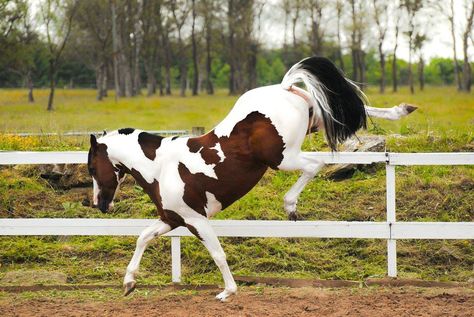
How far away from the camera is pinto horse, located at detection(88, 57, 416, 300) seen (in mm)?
5293

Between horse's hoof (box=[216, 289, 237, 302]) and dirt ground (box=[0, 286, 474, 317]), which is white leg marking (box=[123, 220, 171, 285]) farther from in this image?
horse's hoof (box=[216, 289, 237, 302])

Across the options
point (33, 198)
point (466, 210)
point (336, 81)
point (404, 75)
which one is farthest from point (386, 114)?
point (404, 75)

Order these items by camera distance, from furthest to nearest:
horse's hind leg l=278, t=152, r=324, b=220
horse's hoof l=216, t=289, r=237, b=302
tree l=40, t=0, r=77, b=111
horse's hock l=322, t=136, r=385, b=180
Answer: tree l=40, t=0, r=77, b=111 < horse's hock l=322, t=136, r=385, b=180 < horse's hoof l=216, t=289, r=237, b=302 < horse's hind leg l=278, t=152, r=324, b=220

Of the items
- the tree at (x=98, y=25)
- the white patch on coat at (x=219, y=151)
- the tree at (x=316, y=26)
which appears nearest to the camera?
the white patch on coat at (x=219, y=151)

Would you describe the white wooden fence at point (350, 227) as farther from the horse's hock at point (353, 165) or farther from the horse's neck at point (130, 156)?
the horse's hock at point (353, 165)

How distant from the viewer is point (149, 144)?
19.5 feet

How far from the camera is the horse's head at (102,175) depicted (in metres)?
5.93

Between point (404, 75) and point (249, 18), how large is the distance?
3868 cm

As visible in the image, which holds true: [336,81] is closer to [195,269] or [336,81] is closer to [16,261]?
[195,269]

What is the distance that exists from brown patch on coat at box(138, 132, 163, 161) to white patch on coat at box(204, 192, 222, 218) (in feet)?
1.98

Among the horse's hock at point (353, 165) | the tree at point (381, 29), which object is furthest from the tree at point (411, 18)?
the horse's hock at point (353, 165)

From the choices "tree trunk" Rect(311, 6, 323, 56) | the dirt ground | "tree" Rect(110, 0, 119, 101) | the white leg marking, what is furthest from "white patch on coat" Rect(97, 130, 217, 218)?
"tree trunk" Rect(311, 6, 323, 56)

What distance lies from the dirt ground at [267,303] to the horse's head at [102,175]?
0.94m

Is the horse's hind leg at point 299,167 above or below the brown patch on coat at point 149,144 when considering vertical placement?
below
